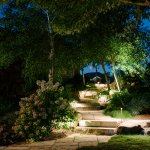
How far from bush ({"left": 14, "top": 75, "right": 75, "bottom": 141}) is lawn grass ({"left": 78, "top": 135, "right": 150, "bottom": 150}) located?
230 centimetres

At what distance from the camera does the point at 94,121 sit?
50.9 feet

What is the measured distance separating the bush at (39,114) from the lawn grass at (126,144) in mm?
2298

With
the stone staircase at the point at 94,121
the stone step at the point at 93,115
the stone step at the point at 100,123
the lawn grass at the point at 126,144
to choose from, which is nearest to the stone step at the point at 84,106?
the stone staircase at the point at 94,121

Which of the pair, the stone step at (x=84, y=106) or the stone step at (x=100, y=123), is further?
the stone step at (x=84, y=106)

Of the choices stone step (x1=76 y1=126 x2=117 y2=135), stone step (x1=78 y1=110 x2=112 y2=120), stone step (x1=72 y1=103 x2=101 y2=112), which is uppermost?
stone step (x1=72 y1=103 x2=101 y2=112)

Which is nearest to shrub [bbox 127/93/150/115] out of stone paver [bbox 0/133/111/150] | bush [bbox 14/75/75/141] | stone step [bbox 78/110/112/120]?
stone step [bbox 78/110/112/120]

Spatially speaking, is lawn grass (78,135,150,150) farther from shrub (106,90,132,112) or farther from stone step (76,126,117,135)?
shrub (106,90,132,112)

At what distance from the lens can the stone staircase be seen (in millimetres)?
14273

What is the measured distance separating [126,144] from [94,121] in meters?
4.37

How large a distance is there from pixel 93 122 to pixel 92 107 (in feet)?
13.3

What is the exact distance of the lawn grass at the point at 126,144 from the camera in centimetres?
1070

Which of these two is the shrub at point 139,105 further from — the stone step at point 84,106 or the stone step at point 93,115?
the stone step at point 84,106

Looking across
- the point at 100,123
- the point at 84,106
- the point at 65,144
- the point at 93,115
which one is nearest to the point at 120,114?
the point at 93,115

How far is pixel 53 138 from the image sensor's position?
13172mm
